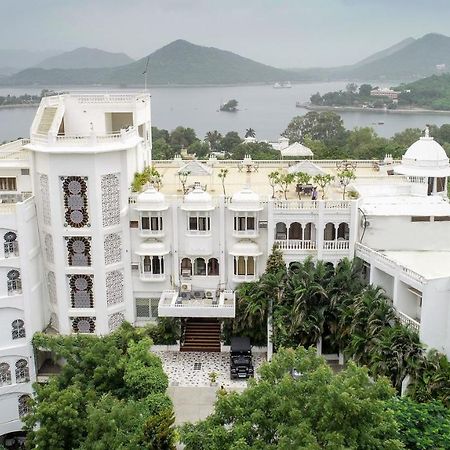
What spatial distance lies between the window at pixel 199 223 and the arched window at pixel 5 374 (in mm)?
9181

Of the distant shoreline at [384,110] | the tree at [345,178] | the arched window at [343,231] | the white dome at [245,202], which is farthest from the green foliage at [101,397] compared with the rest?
the distant shoreline at [384,110]

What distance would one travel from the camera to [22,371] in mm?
23422

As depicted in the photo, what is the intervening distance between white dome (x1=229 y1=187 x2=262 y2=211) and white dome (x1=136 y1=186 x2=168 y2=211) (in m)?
2.84

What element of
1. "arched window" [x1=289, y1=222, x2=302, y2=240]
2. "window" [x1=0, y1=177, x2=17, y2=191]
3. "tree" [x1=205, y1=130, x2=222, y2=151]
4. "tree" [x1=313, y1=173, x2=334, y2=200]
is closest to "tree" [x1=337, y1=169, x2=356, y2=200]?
"tree" [x1=313, y1=173, x2=334, y2=200]

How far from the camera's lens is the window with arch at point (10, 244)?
22.3 m

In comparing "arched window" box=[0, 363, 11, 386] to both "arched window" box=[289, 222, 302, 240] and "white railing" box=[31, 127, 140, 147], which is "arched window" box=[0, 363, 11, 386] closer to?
"white railing" box=[31, 127, 140, 147]

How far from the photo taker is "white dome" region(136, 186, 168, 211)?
23.3m

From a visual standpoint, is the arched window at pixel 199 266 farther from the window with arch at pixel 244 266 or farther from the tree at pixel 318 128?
the tree at pixel 318 128

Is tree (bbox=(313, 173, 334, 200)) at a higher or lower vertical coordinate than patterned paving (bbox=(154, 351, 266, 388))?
higher

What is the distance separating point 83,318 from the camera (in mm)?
24078

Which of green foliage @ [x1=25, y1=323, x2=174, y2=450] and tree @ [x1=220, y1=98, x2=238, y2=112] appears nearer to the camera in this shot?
green foliage @ [x1=25, y1=323, x2=174, y2=450]

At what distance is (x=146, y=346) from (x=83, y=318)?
4.68 metres

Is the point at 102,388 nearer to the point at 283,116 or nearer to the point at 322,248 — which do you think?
the point at 322,248

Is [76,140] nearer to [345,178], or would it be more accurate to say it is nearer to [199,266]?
[199,266]
